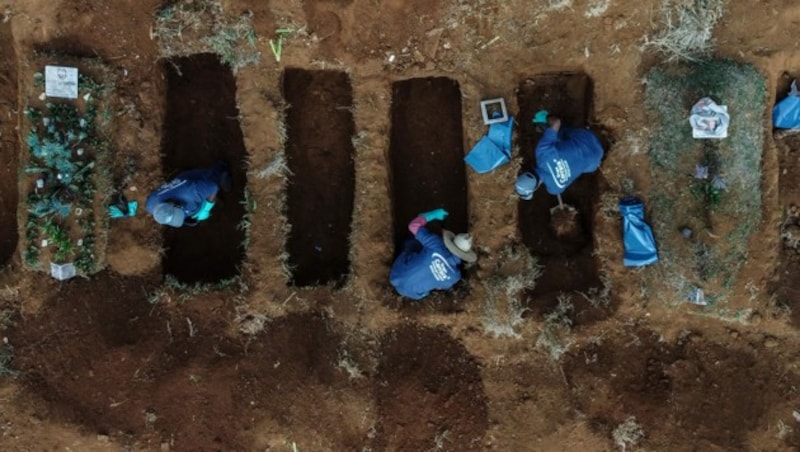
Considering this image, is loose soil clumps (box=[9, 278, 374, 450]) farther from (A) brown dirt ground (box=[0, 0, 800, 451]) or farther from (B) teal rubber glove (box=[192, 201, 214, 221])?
(B) teal rubber glove (box=[192, 201, 214, 221])

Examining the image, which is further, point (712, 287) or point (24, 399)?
point (24, 399)

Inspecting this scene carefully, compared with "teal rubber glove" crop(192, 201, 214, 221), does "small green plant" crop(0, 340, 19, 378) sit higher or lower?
lower

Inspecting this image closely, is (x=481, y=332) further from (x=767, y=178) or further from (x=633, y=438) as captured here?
(x=767, y=178)

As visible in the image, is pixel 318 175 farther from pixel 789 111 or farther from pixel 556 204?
pixel 789 111

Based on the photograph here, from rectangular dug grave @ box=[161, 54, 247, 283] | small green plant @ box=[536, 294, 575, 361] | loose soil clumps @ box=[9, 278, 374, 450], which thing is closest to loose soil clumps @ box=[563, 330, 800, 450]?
small green plant @ box=[536, 294, 575, 361]

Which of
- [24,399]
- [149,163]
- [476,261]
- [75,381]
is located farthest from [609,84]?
[24,399]

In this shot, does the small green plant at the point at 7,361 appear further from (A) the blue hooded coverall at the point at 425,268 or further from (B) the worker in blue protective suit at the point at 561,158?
(B) the worker in blue protective suit at the point at 561,158
